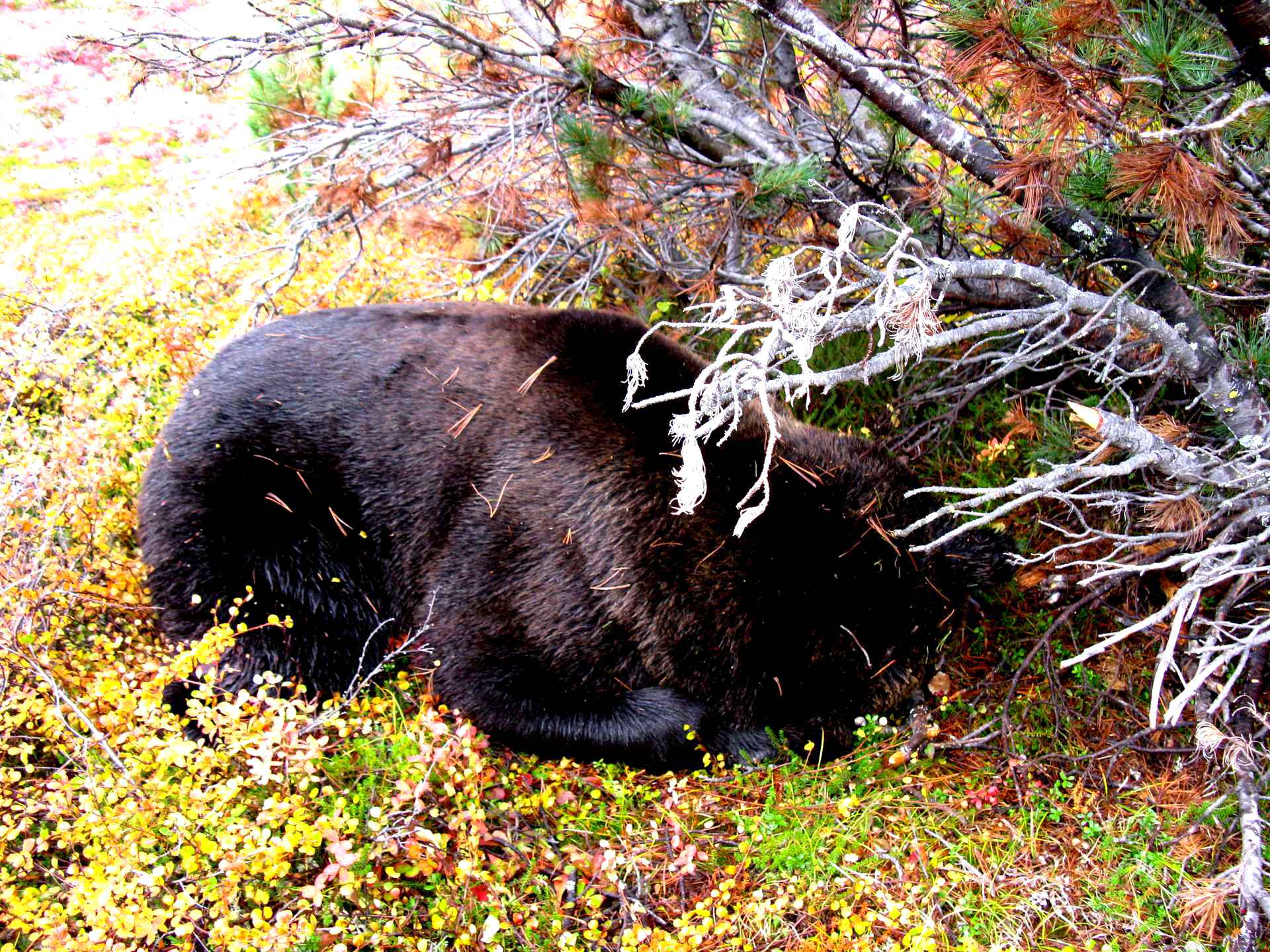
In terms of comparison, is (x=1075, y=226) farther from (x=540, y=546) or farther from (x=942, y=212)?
(x=540, y=546)

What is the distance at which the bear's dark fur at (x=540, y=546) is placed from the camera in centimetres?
341

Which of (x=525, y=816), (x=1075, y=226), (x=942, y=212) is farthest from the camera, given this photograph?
(x=942, y=212)

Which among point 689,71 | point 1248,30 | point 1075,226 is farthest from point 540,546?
point 1248,30

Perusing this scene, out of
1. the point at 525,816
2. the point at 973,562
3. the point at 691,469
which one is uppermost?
the point at 691,469

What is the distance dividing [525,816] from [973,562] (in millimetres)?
2033

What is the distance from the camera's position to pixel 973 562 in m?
3.46

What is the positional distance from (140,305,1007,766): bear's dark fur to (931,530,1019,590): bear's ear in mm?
10

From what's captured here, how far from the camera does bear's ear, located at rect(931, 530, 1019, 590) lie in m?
3.44

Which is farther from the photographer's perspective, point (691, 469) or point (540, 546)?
point (540, 546)

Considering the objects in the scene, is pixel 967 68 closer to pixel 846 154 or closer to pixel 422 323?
pixel 846 154

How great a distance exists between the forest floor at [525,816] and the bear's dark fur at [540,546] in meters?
0.21

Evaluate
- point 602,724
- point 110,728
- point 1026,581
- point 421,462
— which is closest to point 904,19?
point 1026,581

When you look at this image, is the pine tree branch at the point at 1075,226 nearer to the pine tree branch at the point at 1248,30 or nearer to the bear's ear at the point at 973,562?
the pine tree branch at the point at 1248,30

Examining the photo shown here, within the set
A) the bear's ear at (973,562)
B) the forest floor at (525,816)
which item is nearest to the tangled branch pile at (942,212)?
the bear's ear at (973,562)
